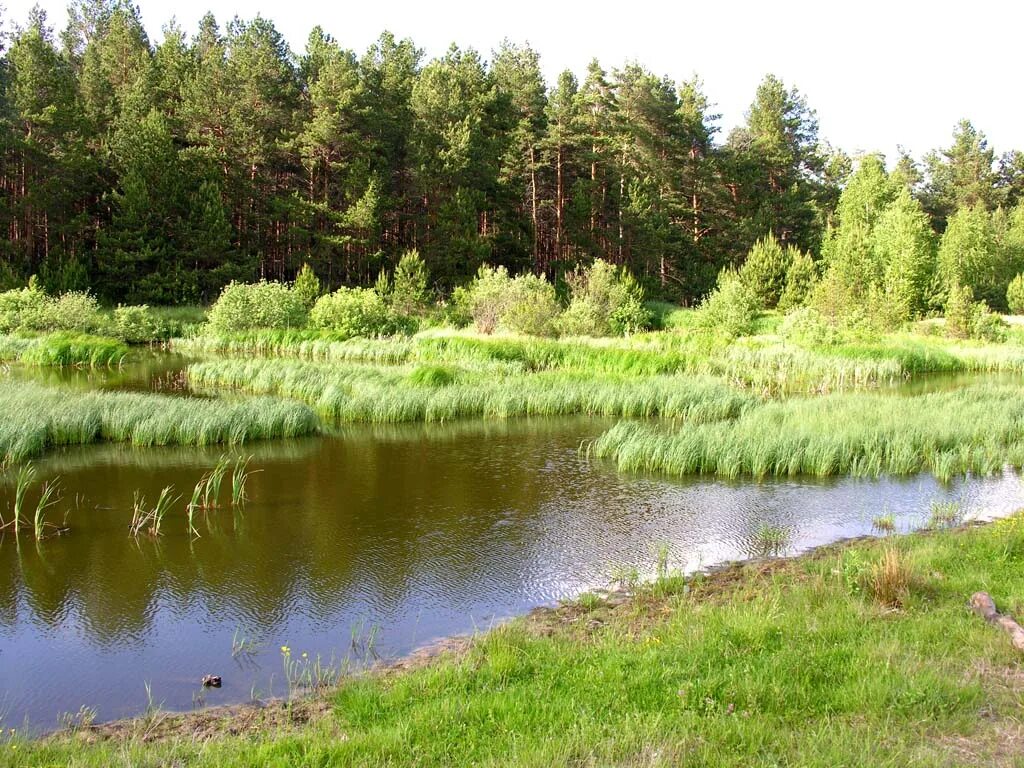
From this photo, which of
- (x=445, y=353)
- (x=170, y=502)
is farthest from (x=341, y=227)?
(x=170, y=502)

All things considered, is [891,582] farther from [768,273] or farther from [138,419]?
[768,273]

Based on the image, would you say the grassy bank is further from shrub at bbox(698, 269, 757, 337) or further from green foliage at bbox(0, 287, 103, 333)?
green foliage at bbox(0, 287, 103, 333)

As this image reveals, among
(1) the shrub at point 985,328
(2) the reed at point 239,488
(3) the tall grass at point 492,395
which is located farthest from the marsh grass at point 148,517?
(1) the shrub at point 985,328

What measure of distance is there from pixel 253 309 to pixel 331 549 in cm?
2688

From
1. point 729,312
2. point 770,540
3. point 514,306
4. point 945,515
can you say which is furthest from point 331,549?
point 729,312

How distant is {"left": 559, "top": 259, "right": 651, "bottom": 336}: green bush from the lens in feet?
111

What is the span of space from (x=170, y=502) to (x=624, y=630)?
730 cm

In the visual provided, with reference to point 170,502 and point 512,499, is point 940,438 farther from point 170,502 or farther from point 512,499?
point 170,502

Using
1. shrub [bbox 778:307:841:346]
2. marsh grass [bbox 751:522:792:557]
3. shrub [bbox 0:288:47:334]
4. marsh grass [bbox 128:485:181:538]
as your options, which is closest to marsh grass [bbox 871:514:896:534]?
marsh grass [bbox 751:522:792:557]

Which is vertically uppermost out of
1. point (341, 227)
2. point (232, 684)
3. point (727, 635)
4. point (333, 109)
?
point (333, 109)

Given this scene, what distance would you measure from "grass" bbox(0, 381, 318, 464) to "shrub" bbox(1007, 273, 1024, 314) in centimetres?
4513

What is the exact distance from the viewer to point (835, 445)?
13438 mm

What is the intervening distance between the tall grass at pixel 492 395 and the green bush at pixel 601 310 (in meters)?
12.2

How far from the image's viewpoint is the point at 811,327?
→ 30.3 m
